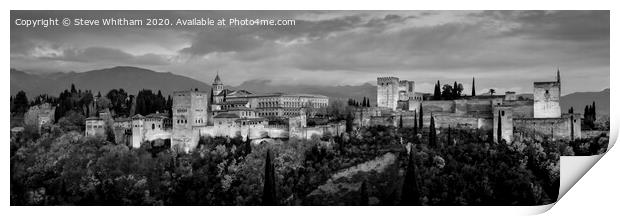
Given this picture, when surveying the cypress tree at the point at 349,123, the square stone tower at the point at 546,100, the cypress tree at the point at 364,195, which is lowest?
the cypress tree at the point at 364,195

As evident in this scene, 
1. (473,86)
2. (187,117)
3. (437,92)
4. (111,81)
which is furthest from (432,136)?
(111,81)

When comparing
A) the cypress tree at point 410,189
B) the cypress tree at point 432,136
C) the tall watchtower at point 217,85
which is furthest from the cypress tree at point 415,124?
the tall watchtower at point 217,85

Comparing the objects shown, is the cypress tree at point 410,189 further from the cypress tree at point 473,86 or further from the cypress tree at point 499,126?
the cypress tree at point 499,126

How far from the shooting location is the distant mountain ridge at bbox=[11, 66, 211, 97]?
34.7 feet

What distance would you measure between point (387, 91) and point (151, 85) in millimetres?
3891

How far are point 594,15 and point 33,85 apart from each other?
8.40 metres

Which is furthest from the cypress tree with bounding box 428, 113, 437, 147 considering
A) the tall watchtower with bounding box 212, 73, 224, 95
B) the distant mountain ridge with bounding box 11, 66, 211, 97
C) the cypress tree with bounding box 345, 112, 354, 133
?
the distant mountain ridge with bounding box 11, 66, 211, 97

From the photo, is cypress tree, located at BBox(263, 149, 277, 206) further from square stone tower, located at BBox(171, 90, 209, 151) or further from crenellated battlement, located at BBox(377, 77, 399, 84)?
crenellated battlement, located at BBox(377, 77, 399, 84)

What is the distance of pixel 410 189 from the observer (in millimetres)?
9844

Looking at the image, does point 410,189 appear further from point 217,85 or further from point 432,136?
point 217,85

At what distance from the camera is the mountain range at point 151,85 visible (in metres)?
10.5

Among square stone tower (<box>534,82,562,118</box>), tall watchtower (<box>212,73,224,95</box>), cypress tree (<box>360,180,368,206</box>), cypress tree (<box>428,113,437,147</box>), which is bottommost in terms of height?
cypress tree (<box>360,180,368,206</box>)

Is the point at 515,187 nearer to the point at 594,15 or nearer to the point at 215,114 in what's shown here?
the point at 594,15

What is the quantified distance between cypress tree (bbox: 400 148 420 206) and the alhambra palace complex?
1681mm
